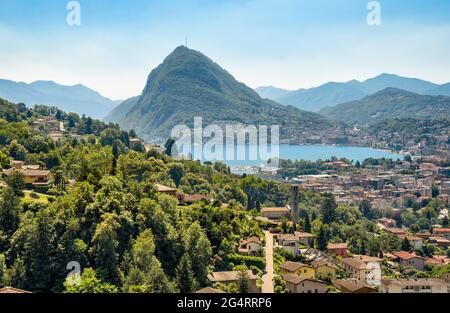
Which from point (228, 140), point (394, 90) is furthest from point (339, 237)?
point (394, 90)

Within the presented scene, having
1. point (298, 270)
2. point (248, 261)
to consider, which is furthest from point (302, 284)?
point (248, 261)

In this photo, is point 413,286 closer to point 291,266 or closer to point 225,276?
point 291,266

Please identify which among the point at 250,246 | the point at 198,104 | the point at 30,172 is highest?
the point at 198,104

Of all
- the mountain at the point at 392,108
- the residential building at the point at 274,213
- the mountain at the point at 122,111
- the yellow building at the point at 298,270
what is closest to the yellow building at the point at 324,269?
the yellow building at the point at 298,270

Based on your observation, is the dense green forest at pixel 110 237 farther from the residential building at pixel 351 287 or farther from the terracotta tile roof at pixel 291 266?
the residential building at pixel 351 287

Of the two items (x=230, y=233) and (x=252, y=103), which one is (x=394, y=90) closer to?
(x=252, y=103)

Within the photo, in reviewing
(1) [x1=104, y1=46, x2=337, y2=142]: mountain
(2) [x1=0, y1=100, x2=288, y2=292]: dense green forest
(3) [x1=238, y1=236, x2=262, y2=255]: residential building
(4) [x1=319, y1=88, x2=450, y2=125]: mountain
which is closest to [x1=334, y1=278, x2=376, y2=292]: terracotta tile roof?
(3) [x1=238, y1=236, x2=262, y2=255]: residential building

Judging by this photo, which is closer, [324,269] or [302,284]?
[302,284]
